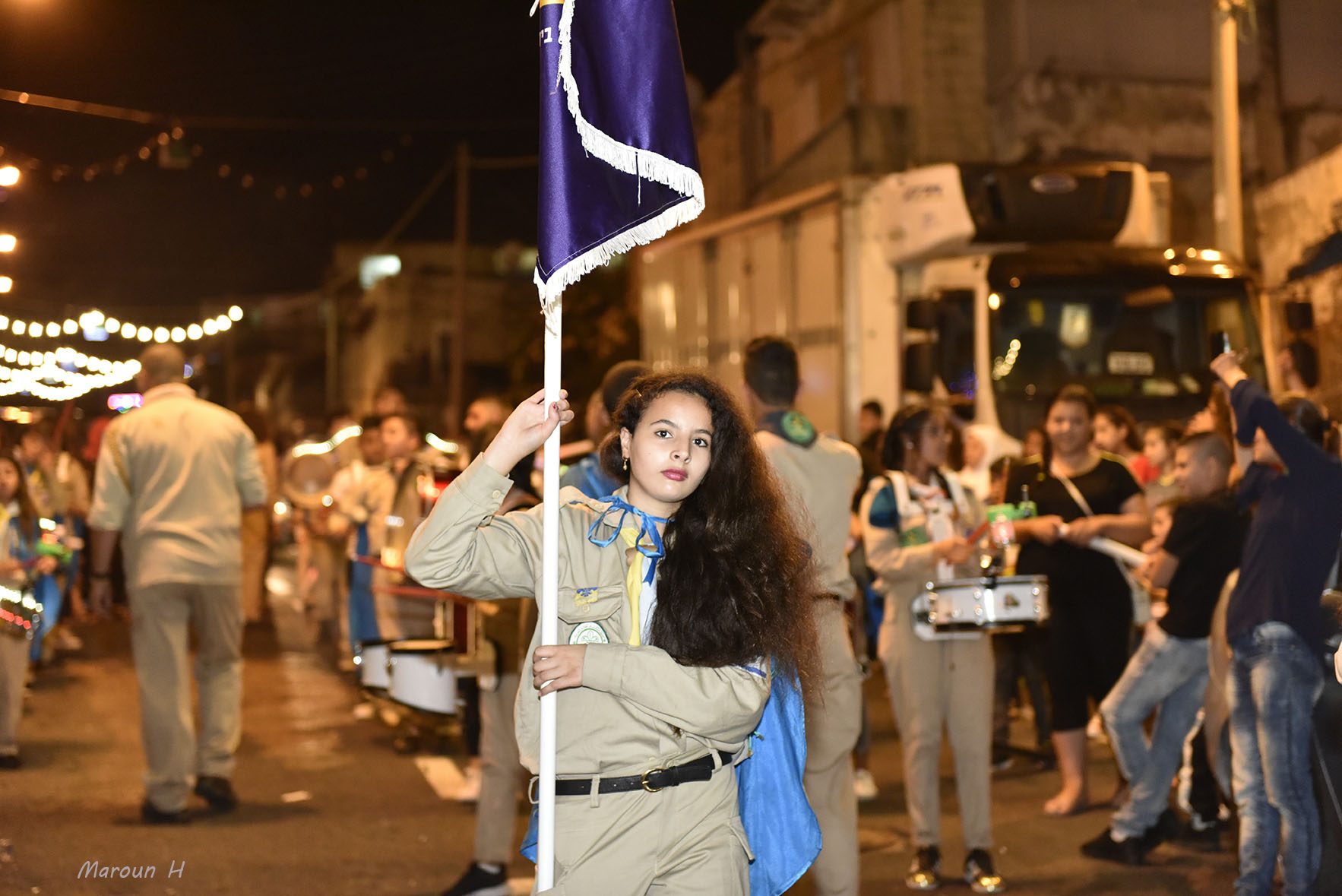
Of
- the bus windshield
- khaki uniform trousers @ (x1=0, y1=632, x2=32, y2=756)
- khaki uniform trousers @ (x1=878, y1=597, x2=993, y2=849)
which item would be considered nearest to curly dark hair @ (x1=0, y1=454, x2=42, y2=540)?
khaki uniform trousers @ (x1=0, y1=632, x2=32, y2=756)

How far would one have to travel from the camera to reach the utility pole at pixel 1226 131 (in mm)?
14477

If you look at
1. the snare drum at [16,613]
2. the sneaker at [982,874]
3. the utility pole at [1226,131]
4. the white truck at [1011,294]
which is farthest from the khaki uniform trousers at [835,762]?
the utility pole at [1226,131]

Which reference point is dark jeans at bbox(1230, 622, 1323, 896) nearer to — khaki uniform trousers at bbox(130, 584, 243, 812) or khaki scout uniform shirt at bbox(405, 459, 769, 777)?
khaki scout uniform shirt at bbox(405, 459, 769, 777)

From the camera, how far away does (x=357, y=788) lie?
340 inches

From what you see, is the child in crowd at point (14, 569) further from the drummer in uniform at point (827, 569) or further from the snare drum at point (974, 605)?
the snare drum at point (974, 605)

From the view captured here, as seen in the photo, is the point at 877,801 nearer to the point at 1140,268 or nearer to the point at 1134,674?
the point at 1134,674

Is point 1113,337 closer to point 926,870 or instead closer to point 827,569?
point 926,870

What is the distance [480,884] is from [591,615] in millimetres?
3251

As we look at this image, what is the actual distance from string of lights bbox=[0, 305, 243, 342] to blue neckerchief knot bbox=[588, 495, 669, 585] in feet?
63.2

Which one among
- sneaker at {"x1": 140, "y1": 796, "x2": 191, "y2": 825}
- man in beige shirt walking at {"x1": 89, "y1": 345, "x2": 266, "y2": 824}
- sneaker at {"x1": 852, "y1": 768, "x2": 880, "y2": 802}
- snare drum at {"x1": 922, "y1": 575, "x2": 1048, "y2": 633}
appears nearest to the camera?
snare drum at {"x1": 922, "y1": 575, "x2": 1048, "y2": 633}

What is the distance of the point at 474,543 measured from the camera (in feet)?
11.3

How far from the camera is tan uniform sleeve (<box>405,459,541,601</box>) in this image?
11.1ft

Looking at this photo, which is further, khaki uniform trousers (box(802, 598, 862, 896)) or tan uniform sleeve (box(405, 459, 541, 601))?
khaki uniform trousers (box(802, 598, 862, 896))

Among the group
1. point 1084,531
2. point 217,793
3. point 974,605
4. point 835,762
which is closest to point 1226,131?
point 1084,531
